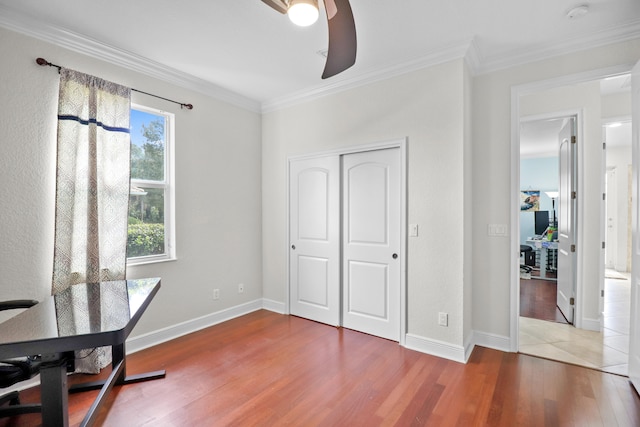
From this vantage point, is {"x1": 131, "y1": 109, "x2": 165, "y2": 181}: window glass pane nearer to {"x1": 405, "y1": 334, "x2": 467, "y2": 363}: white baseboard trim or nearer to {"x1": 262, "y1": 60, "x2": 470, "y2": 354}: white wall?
{"x1": 262, "y1": 60, "x2": 470, "y2": 354}: white wall

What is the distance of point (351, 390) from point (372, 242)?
1.45 metres

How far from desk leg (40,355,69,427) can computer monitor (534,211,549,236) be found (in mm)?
8692

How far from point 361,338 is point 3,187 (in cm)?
318

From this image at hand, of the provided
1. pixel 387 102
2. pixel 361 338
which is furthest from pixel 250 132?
pixel 361 338

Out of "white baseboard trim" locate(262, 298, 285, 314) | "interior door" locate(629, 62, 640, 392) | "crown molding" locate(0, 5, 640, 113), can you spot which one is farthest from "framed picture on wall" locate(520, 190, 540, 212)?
"white baseboard trim" locate(262, 298, 285, 314)

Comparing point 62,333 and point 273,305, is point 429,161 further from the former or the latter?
point 62,333

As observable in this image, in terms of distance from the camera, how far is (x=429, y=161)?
290cm

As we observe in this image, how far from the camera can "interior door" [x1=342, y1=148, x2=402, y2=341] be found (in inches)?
124

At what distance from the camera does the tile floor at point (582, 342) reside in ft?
8.81

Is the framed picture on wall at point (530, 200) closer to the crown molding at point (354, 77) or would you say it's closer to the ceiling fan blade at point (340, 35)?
the crown molding at point (354, 77)

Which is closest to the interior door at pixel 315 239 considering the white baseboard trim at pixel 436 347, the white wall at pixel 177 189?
the white wall at pixel 177 189

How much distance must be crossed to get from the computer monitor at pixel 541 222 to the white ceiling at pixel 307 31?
19.4 ft

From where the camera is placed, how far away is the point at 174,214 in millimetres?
3271

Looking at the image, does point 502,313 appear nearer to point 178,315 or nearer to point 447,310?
point 447,310
